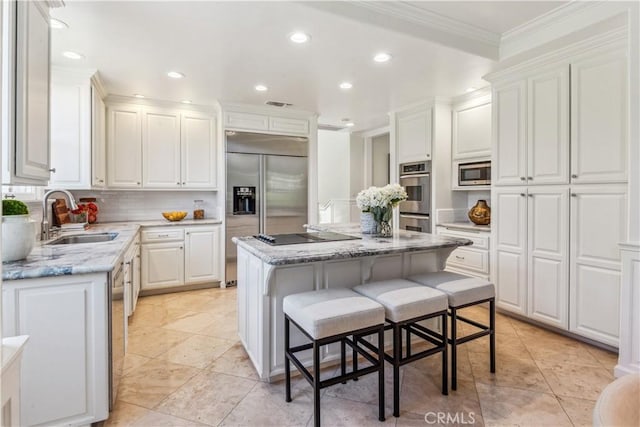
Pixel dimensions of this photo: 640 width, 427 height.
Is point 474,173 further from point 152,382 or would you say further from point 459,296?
point 152,382

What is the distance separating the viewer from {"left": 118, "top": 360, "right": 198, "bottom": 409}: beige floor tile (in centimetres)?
203

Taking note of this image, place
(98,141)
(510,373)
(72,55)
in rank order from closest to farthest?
(510,373)
(72,55)
(98,141)

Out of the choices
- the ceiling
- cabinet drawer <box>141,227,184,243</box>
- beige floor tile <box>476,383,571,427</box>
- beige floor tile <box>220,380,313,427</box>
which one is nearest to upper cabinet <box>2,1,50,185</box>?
the ceiling

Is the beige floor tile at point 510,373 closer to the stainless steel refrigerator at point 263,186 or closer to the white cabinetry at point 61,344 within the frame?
the white cabinetry at point 61,344

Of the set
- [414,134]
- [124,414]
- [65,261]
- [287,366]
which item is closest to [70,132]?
[65,261]

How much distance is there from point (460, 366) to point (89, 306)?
2.30 metres

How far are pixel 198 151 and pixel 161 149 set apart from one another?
438mm

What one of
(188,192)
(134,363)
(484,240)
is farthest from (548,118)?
(188,192)

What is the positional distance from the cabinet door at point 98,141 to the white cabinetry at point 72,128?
2cm

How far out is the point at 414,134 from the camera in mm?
4480

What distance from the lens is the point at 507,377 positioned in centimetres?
224

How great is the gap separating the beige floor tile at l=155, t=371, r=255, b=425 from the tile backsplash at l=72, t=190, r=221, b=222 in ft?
8.35

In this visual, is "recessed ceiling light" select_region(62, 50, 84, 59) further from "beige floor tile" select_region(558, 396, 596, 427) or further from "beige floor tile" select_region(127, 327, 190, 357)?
"beige floor tile" select_region(558, 396, 596, 427)

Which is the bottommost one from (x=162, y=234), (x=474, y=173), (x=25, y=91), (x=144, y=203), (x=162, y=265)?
(x=162, y=265)
